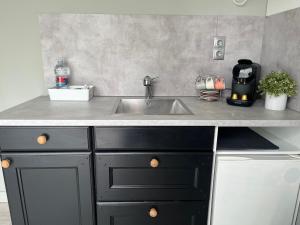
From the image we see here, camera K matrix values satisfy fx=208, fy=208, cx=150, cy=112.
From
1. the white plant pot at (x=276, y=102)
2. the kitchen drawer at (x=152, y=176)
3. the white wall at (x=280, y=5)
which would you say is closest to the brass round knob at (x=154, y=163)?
the kitchen drawer at (x=152, y=176)

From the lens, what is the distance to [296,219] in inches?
46.4

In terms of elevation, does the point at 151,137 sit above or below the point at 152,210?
above

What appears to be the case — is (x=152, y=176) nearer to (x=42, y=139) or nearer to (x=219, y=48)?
(x=42, y=139)

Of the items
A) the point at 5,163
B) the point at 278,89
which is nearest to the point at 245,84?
the point at 278,89

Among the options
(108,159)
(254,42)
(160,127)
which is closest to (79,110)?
(108,159)

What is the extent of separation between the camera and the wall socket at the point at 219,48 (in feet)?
5.06

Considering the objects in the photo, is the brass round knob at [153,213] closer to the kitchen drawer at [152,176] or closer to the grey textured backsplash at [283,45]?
the kitchen drawer at [152,176]

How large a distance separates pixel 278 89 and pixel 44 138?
127 cm

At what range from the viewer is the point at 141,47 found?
5.05 ft

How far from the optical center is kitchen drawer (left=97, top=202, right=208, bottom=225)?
1114 millimetres

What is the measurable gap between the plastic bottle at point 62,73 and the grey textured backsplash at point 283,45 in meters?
1.45

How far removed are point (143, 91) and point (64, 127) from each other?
2.42 feet

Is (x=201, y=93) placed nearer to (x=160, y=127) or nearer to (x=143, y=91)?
(x=143, y=91)

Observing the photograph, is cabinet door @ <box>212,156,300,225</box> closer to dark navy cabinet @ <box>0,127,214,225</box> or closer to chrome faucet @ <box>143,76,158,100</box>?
dark navy cabinet @ <box>0,127,214,225</box>
